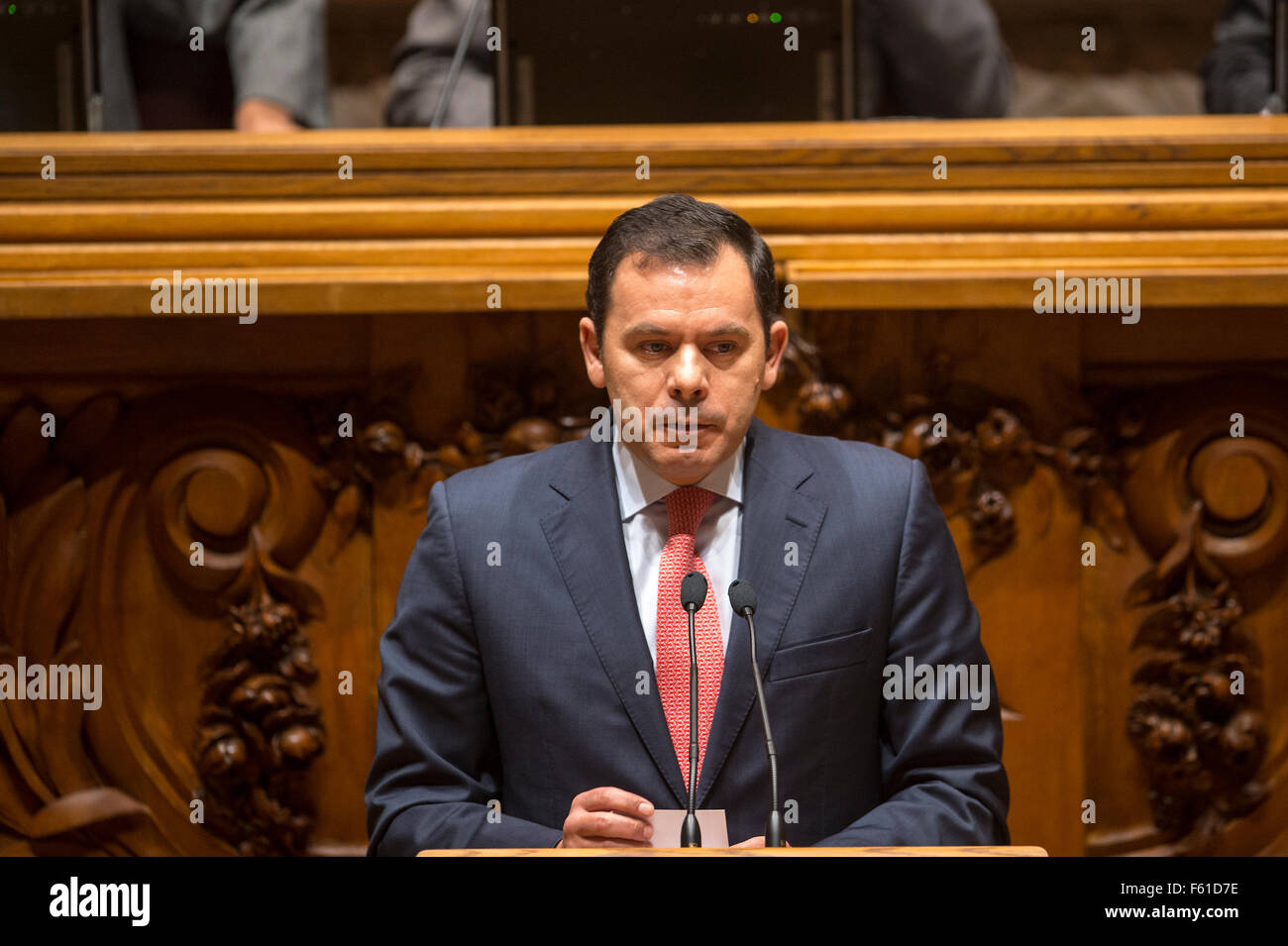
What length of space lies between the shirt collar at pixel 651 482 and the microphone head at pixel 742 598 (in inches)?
14.7

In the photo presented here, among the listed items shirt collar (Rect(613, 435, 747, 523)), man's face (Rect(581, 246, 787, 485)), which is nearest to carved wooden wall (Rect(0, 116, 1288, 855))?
shirt collar (Rect(613, 435, 747, 523))

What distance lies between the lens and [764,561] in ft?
→ 5.63

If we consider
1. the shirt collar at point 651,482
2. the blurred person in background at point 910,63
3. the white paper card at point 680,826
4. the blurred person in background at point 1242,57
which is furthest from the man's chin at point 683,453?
the blurred person in background at point 1242,57

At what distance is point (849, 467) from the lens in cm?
182

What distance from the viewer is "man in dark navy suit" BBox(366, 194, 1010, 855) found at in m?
1.64

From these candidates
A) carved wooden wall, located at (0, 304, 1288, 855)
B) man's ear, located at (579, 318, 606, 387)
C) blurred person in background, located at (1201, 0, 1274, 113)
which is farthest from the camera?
blurred person in background, located at (1201, 0, 1274, 113)

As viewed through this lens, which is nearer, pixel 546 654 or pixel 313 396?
pixel 546 654

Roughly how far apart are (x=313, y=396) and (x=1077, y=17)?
10.7 feet

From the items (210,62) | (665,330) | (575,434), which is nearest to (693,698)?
(665,330)

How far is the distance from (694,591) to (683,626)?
30 centimetres

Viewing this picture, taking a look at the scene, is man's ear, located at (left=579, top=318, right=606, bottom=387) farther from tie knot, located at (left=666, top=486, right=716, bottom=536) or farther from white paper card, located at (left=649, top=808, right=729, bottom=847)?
white paper card, located at (left=649, top=808, right=729, bottom=847)

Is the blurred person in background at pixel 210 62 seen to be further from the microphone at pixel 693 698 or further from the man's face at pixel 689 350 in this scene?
the microphone at pixel 693 698

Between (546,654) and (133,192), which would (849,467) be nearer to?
(546,654)
